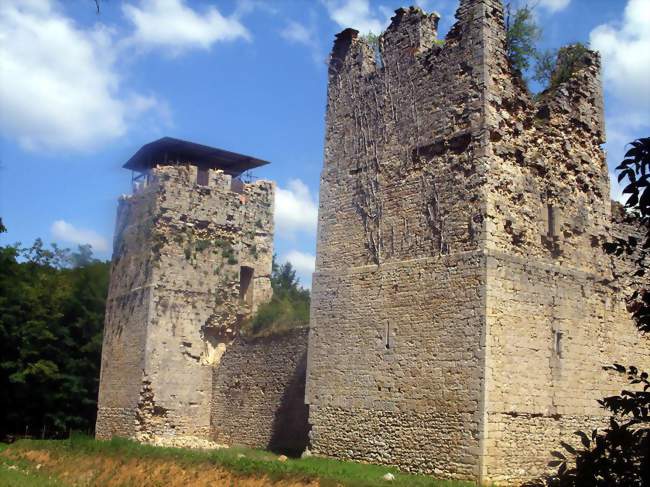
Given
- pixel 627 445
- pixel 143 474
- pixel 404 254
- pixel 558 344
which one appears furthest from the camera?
pixel 143 474

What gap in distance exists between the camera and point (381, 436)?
1331cm

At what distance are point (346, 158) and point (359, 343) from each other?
3734 millimetres

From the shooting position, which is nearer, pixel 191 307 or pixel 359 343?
pixel 359 343

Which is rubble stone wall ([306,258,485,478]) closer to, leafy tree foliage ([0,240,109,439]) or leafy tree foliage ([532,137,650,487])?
leafy tree foliage ([532,137,650,487])

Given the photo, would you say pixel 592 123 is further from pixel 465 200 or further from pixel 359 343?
pixel 359 343

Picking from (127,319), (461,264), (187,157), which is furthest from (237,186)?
(461,264)

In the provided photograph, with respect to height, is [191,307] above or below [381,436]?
above

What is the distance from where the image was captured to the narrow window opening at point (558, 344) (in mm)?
13109

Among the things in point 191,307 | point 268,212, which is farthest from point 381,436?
point 268,212

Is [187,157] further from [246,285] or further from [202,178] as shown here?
[246,285]

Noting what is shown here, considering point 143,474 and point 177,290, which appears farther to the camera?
point 177,290

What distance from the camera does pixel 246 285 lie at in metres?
22.1

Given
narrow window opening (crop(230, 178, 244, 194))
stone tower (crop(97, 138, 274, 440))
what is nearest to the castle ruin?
stone tower (crop(97, 138, 274, 440))

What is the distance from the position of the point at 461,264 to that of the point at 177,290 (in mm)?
9782
